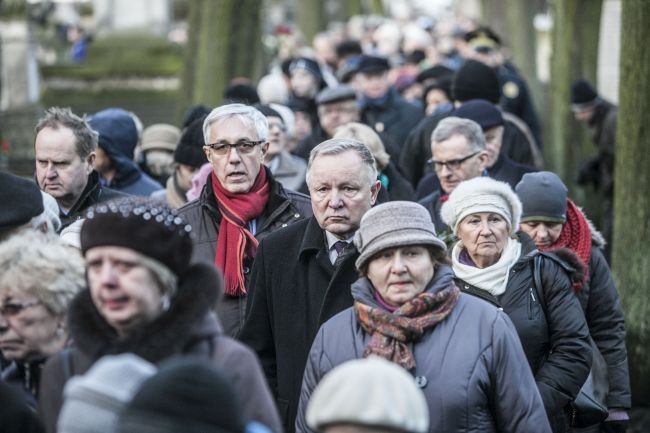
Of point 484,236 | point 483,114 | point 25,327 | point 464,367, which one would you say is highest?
point 483,114

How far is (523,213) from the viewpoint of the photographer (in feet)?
25.6

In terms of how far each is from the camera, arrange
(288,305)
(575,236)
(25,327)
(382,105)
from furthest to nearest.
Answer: (382,105), (575,236), (288,305), (25,327)

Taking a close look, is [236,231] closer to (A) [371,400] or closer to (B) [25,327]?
(B) [25,327]

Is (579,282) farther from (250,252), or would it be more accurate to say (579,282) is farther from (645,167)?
(645,167)

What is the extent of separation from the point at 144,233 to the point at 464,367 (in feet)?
5.30

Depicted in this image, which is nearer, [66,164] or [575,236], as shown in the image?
[575,236]

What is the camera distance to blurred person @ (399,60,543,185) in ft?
36.9

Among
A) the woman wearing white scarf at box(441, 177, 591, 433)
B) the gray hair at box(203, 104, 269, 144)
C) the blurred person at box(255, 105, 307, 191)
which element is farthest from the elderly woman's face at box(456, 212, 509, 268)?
the blurred person at box(255, 105, 307, 191)

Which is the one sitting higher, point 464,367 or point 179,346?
point 179,346

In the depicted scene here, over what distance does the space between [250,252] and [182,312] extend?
293 cm

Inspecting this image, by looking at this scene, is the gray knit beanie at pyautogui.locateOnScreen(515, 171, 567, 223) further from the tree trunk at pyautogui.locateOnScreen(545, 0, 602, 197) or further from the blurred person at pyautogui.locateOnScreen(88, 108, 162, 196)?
the tree trunk at pyautogui.locateOnScreen(545, 0, 602, 197)

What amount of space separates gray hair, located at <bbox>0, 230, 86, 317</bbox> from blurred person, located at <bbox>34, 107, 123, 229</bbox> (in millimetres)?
2697

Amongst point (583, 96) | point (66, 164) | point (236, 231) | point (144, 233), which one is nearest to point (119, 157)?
point (66, 164)

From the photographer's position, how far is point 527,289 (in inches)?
277
